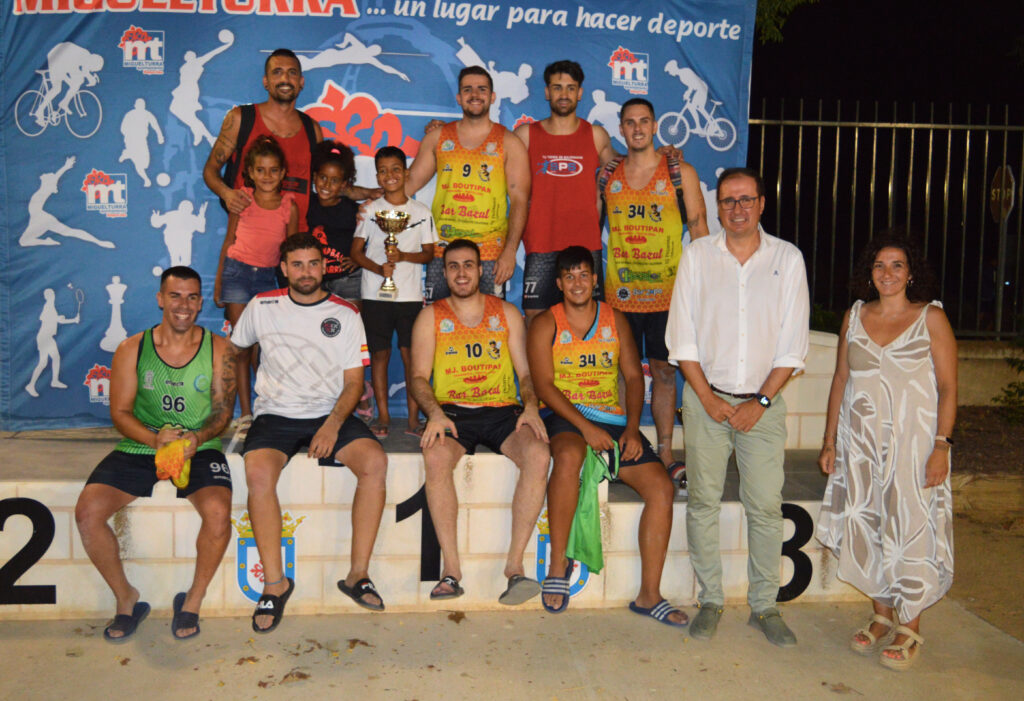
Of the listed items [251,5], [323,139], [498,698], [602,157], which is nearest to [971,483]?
[602,157]

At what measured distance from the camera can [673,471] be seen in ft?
15.8

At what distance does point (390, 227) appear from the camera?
4.92 m

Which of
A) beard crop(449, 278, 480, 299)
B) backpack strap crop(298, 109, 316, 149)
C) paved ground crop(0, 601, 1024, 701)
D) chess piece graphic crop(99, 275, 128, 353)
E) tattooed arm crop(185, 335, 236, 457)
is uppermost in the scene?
backpack strap crop(298, 109, 316, 149)

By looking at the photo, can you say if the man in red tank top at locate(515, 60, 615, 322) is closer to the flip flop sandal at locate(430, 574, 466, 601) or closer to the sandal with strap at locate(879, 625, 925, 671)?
the flip flop sandal at locate(430, 574, 466, 601)

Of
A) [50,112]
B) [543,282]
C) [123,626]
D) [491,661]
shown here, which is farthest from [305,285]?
[50,112]

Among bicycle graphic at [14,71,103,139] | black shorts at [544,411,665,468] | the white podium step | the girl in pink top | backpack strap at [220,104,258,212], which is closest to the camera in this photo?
the white podium step

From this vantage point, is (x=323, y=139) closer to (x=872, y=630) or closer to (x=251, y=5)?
(x=251, y=5)

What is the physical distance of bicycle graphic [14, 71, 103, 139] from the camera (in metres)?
5.68

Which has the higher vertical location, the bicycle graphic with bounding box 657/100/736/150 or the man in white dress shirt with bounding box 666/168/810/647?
the bicycle graphic with bounding box 657/100/736/150

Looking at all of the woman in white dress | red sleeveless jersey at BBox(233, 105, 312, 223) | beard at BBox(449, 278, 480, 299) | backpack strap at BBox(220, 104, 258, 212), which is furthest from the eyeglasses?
backpack strap at BBox(220, 104, 258, 212)

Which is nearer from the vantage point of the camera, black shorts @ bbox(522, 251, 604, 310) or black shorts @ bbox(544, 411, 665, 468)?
black shorts @ bbox(544, 411, 665, 468)

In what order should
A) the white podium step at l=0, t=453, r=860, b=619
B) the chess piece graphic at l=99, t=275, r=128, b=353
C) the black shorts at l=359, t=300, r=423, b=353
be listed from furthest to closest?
the chess piece graphic at l=99, t=275, r=128, b=353 → the black shorts at l=359, t=300, r=423, b=353 → the white podium step at l=0, t=453, r=860, b=619

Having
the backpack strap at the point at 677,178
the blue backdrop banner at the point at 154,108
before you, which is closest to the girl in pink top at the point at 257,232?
the blue backdrop banner at the point at 154,108

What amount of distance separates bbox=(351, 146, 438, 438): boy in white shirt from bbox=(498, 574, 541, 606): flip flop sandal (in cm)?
127
